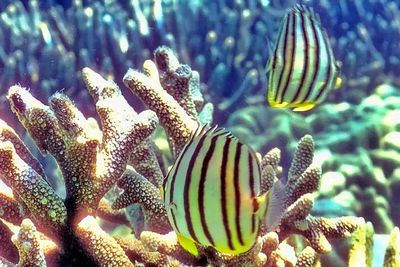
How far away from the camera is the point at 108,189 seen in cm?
220

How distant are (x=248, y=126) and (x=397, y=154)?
1.16 m

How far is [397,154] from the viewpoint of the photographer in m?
4.10

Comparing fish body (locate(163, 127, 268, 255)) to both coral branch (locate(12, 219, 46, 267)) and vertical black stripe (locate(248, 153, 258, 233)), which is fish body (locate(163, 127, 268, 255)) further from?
coral branch (locate(12, 219, 46, 267))

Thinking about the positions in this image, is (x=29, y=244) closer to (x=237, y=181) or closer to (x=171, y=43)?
(x=237, y=181)

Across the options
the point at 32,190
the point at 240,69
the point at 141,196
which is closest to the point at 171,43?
→ the point at 240,69

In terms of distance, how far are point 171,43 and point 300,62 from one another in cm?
257

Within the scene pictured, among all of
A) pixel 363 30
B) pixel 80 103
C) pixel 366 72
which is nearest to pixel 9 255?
pixel 80 103

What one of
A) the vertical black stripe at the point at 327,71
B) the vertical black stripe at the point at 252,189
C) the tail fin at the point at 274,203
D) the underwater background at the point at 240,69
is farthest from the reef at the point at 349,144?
the vertical black stripe at the point at 252,189

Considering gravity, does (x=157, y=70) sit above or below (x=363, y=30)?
above

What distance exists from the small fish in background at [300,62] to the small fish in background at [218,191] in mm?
899

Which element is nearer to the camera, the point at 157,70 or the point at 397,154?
the point at 157,70

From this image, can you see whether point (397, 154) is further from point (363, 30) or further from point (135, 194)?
point (135, 194)

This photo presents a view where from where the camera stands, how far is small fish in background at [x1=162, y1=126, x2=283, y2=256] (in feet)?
4.90

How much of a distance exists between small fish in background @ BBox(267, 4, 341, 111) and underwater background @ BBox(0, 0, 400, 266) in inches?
48.9
